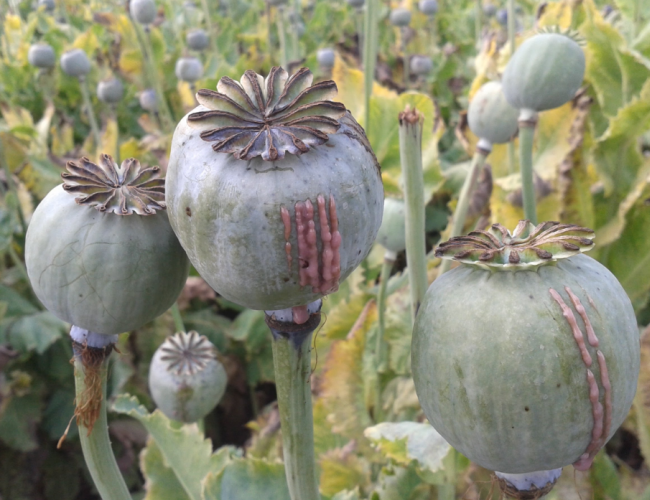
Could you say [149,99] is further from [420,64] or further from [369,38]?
[369,38]

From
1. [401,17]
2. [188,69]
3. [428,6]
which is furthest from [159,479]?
[428,6]

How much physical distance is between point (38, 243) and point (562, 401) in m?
0.45

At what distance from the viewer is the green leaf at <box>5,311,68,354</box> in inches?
63.1

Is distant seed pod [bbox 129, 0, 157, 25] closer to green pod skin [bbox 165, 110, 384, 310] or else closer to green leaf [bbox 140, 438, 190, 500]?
green leaf [bbox 140, 438, 190, 500]

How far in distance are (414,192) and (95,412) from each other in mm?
377

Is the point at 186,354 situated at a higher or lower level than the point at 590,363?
lower

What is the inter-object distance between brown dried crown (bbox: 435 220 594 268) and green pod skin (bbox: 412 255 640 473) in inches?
0.5

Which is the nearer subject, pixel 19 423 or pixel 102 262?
pixel 102 262

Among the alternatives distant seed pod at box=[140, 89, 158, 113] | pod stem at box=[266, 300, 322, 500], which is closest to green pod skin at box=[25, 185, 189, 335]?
pod stem at box=[266, 300, 322, 500]

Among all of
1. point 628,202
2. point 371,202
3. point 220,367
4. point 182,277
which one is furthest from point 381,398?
point 371,202

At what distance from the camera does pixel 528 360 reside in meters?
0.46

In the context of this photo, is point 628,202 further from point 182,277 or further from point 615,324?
point 182,277

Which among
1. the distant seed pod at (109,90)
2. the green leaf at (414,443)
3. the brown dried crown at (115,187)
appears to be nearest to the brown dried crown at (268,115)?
the brown dried crown at (115,187)

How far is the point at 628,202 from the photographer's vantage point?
1331mm
